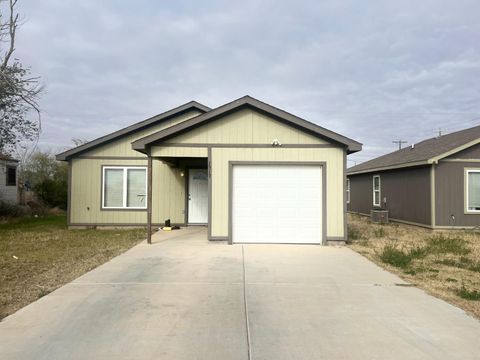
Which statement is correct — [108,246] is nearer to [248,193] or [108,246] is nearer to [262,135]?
[248,193]

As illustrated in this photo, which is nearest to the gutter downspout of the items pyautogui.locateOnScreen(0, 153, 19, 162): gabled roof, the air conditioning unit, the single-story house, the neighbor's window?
the air conditioning unit

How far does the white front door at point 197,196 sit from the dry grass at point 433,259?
17.3 feet

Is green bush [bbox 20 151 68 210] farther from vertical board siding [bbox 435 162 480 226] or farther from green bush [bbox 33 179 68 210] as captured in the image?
vertical board siding [bbox 435 162 480 226]

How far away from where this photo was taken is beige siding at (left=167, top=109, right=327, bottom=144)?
12.0 meters

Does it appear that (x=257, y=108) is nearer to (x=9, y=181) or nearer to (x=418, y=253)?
(x=418, y=253)

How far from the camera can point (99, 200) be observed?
15.9 meters

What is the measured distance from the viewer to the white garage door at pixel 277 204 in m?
11.9

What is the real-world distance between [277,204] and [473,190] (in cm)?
804

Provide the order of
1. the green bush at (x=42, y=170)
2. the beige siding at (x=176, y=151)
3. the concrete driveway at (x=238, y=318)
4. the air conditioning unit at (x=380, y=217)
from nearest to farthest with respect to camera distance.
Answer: the concrete driveway at (x=238, y=318) < the beige siding at (x=176, y=151) < the air conditioning unit at (x=380, y=217) < the green bush at (x=42, y=170)

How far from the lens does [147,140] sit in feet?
38.5

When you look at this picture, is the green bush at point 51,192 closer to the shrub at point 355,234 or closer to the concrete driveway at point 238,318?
the shrub at point 355,234

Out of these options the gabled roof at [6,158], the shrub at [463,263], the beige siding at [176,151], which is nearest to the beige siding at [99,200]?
the beige siding at [176,151]

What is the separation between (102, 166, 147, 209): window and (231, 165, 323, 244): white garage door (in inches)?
208

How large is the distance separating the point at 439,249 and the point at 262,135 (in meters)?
5.33
